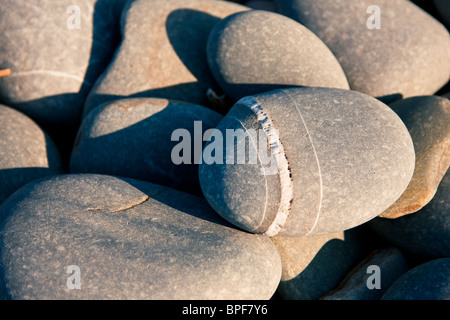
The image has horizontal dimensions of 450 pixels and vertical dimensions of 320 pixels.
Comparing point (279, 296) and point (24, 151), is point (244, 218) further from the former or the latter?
point (24, 151)

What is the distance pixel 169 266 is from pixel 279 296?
836mm

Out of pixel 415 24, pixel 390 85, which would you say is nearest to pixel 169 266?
pixel 390 85

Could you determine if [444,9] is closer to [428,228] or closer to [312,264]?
[428,228]

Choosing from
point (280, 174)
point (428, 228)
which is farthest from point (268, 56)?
point (428, 228)

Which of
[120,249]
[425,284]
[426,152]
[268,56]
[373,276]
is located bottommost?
[373,276]

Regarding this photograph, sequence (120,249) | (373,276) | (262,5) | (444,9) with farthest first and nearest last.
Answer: (262,5) → (444,9) → (373,276) → (120,249)

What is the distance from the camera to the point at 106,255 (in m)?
1.88

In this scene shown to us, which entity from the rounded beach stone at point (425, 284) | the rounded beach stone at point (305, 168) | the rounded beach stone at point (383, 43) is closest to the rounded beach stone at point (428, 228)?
the rounded beach stone at point (425, 284)

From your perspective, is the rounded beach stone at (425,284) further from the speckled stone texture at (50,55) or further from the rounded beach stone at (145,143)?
the speckled stone texture at (50,55)

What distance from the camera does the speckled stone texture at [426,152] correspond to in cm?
225

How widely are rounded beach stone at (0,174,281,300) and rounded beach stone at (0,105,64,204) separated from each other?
16.6 inches

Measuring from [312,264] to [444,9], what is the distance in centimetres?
216

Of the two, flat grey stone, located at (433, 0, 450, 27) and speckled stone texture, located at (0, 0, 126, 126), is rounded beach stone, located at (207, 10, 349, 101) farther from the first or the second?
flat grey stone, located at (433, 0, 450, 27)

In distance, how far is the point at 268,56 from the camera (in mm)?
2523
